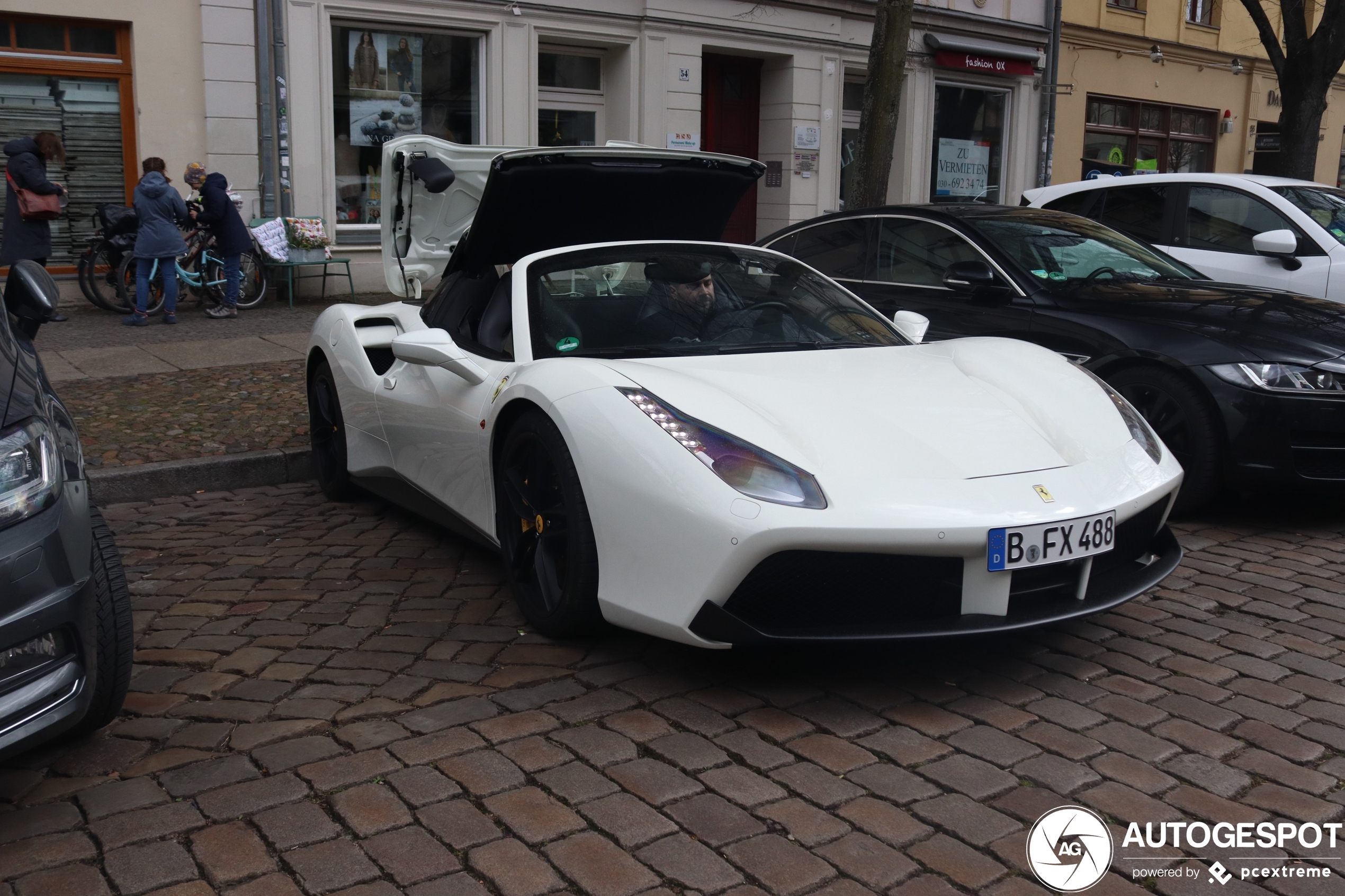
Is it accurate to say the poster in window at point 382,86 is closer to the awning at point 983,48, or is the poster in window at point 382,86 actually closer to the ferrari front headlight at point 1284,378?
the awning at point 983,48

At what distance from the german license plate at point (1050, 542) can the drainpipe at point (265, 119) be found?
11.4 meters

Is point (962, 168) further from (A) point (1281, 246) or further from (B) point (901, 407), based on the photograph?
(B) point (901, 407)

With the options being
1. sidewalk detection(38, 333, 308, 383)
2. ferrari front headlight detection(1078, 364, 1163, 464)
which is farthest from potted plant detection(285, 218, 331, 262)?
ferrari front headlight detection(1078, 364, 1163, 464)

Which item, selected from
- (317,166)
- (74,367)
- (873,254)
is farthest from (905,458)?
(317,166)

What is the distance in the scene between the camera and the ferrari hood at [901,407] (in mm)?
3467

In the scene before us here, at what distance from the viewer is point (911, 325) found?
15.8 feet

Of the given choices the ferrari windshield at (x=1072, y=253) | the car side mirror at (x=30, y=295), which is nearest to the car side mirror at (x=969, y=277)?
the ferrari windshield at (x=1072, y=253)

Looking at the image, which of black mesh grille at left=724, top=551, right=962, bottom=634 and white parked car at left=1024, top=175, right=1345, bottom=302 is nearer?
black mesh grille at left=724, top=551, right=962, bottom=634

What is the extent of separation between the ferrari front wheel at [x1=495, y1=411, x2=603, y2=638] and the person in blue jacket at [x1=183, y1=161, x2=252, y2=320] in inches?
343

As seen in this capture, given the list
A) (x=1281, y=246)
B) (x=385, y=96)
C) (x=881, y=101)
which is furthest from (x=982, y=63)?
(x=1281, y=246)

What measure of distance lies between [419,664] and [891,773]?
1.50 m

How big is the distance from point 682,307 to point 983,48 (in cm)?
1666

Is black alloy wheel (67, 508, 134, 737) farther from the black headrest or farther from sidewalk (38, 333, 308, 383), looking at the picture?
sidewalk (38, 333, 308, 383)

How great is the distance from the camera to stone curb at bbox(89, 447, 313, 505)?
19.9 feet
